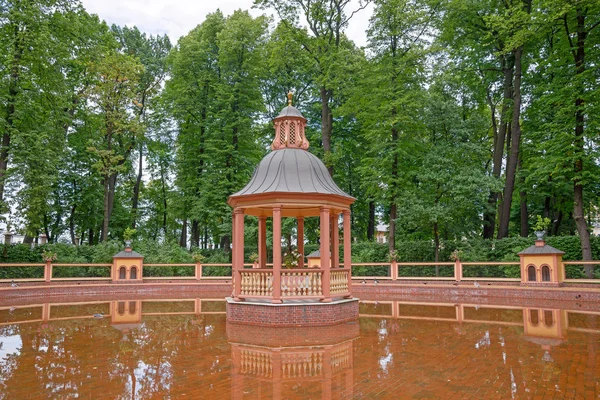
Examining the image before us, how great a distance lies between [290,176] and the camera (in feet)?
38.9

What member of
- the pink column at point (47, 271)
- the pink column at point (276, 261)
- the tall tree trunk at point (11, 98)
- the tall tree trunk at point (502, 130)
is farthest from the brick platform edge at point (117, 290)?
the tall tree trunk at point (502, 130)

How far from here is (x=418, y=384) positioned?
5707 millimetres

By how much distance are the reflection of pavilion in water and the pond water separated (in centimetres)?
2

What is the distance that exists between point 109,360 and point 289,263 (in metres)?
6.23

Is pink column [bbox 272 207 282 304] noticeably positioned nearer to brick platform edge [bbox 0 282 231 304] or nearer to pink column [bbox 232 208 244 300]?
pink column [bbox 232 208 244 300]

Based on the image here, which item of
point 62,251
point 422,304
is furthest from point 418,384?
point 62,251

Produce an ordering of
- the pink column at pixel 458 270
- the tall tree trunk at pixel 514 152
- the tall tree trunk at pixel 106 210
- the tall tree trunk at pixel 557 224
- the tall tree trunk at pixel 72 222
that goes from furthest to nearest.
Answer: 1. the tall tree trunk at pixel 72 222
2. the tall tree trunk at pixel 557 224
3. the tall tree trunk at pixel 106 210
4. the tall tree trunk at pixel 514 152
5. the pink column at pixel 458 270

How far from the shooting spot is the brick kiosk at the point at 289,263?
11.0 m

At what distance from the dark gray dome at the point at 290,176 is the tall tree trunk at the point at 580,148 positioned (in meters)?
11.4

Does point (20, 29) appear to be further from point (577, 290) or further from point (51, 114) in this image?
point (577, 290)

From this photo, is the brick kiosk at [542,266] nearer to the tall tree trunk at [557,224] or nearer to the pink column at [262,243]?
the pink column at [262,243]

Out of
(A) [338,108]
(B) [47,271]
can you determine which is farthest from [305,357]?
(A) [338,108]

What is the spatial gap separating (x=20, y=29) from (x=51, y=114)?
4.20 meters

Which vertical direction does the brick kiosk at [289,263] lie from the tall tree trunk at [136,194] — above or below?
Answer: below
